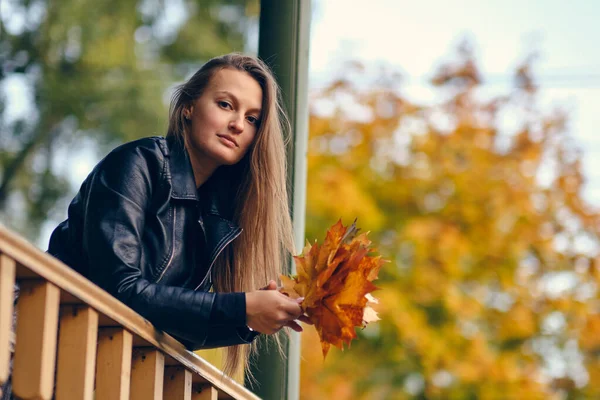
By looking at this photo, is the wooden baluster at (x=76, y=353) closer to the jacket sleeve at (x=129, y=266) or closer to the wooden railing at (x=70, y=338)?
the wooden railing at (x=70, y=338)

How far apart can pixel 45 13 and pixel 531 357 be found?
7355mm

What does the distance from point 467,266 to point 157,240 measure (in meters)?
8.78

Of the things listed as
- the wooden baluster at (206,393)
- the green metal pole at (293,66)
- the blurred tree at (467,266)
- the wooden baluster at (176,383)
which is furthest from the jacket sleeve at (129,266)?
the blurred tree at (467,266)

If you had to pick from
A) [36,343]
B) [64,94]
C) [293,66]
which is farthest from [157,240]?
[64,94]

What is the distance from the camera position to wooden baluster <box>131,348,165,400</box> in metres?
2.39

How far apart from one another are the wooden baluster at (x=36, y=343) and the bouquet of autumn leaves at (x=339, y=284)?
65cm

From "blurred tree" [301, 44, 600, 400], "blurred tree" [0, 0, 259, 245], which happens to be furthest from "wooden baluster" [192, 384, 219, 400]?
"blurred tree" [0, 0, 259, 245]

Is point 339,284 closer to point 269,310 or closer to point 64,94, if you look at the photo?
point 269,310

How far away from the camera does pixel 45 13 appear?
508 inches

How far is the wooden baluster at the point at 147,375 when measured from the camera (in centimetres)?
239

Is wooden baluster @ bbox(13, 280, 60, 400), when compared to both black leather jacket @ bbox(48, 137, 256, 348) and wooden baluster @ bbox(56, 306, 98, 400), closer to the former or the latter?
wooden baluster @ bbox(56, 306, 98, 400)

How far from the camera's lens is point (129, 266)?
2418mm

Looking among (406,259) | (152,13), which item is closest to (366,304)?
(406,259)

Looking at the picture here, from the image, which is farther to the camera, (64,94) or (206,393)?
(64,94)
